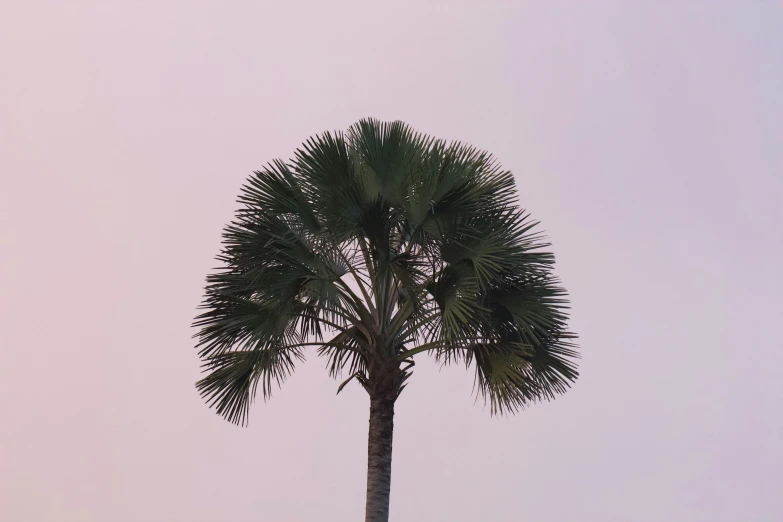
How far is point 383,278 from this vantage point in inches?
420

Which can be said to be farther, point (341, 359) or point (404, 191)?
point (341, 359)

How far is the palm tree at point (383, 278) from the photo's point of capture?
34.4ft

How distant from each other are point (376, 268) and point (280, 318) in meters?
1.17

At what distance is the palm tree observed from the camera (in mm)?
10477

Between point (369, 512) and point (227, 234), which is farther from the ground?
point (227, 234)

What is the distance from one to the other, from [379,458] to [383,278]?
1.88m

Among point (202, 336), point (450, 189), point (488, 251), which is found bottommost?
point (202, 336)

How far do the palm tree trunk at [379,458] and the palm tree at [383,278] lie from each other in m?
0.01

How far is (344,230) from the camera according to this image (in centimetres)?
1059

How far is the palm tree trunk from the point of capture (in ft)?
35.1

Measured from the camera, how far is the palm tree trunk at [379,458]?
10703 millimetres

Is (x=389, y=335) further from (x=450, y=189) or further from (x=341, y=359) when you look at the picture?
(x=450, y=189)

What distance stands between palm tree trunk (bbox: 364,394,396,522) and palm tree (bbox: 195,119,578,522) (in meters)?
0.01

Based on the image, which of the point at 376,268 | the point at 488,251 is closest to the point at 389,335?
the point at 376,268
